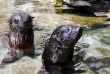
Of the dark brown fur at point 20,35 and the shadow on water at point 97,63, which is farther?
the dark brown fur at point 20,35

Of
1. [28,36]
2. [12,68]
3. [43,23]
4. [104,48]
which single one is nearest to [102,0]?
[43,23]

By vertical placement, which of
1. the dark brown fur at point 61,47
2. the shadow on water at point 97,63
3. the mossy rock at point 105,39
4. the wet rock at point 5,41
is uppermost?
the dark brown fur at point 61,47

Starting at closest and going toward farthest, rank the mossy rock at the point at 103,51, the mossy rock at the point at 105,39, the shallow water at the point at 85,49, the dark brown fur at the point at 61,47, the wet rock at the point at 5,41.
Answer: the dark brown fur at the point at 61,47 → the shallow water at the point at 85,49 → the mossy rock at the point at 103,51 → the wet rock at the point at 5,41 → the mossy rock at the point at 105,39

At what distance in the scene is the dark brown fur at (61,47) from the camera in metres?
3.46

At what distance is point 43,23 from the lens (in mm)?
7359

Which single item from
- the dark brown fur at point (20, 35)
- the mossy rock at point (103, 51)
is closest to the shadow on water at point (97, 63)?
the mossy rock at point (103, 51)

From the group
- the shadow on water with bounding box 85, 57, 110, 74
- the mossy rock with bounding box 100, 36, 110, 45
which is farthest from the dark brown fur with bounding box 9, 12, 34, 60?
the mossy rock with bounding box 100, 36, 110, 45

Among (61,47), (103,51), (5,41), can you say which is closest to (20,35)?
(5,41)

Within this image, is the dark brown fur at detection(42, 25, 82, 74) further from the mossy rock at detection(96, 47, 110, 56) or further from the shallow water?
the mossy rock at detection(96, 47, 110, 56)

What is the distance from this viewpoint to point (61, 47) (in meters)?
3.49

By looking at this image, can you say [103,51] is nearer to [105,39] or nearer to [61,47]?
[105,39]

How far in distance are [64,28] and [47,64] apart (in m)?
0.83

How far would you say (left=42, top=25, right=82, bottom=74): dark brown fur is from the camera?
11.3 feet

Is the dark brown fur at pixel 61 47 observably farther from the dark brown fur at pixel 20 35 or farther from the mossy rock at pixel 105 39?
the mossy rock at pixel 105 39
